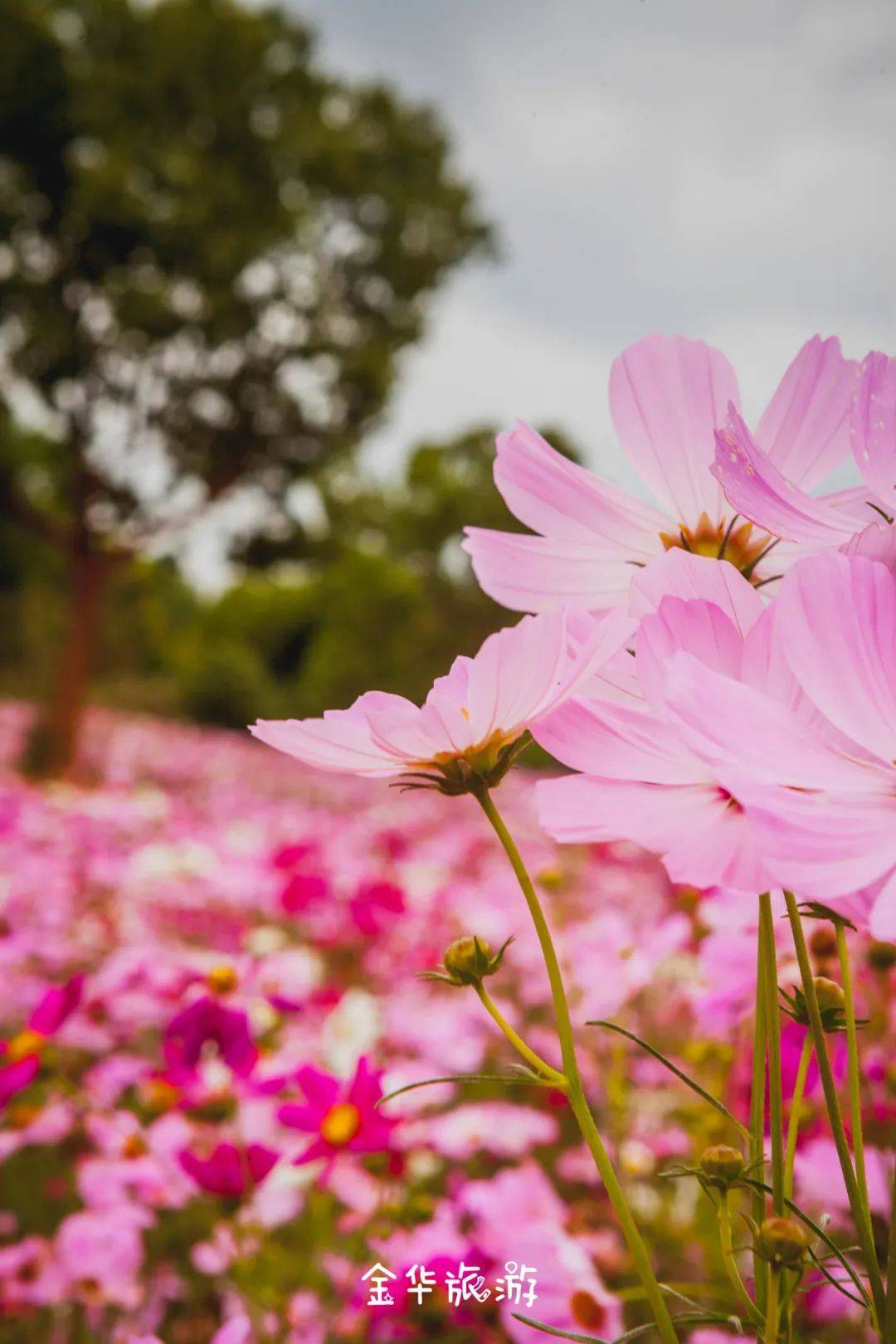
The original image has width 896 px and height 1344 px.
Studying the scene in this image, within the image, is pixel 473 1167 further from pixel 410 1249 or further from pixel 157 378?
pixel 157 378

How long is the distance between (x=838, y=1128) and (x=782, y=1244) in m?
0.03

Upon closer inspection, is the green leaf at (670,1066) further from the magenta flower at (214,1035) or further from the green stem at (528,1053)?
the magenta flower at (214,1035)

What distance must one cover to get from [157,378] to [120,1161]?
5.85m

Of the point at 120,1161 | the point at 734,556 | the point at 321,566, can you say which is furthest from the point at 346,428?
the point at 734,556

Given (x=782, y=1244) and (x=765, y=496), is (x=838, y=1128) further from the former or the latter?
(x=765, y=496)

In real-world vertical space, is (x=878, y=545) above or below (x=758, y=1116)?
above

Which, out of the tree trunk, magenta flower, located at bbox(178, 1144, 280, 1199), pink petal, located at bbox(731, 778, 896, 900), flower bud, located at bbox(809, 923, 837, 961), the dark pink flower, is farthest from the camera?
the tree trunk

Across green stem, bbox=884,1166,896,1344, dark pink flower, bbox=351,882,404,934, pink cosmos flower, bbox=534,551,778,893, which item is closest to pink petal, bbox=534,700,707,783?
pink cosmos flower, bbox=534,551,778,893

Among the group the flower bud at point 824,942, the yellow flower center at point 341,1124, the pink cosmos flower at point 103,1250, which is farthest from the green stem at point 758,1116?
the pink cosmos flower at point 103,1250

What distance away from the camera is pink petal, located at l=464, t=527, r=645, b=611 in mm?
311

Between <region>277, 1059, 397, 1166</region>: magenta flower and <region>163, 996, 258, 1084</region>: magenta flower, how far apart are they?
0.04m

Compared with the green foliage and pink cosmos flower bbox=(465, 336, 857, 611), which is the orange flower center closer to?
pink cosmos flower bbox=(465, 336, 857, 611)

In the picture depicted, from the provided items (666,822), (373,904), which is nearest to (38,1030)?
(666,822)

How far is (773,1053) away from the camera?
0.25 meters
